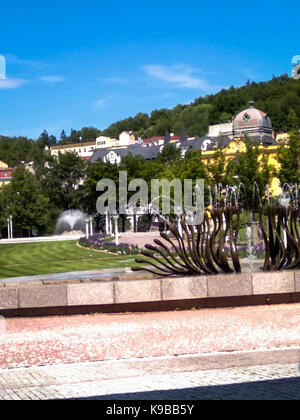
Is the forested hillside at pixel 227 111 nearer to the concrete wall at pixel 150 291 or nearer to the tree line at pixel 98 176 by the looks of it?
the tree line at pixel 98 176

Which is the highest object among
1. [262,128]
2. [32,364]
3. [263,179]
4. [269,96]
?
[269,96]

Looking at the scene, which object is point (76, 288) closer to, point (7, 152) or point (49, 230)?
point (49, 230)

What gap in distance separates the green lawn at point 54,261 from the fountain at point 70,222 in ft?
129

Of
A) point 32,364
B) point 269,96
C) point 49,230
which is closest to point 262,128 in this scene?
point 49,230

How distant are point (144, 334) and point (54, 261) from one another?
28.2 meters

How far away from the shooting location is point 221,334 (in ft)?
39.5

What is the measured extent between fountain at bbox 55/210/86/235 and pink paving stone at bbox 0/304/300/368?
77924mm

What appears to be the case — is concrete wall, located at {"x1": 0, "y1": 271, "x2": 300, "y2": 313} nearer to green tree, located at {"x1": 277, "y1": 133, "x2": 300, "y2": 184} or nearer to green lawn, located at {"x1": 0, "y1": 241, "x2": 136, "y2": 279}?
green lawn, located at {"x1": 0, "y1": 241, "x2": 136, "y2": 279}

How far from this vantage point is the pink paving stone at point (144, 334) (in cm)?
1069

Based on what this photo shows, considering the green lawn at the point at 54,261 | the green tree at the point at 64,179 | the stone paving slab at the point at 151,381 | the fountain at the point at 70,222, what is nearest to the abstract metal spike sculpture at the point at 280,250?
the stone paving slab at the point at 151,381

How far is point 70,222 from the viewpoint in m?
94.0

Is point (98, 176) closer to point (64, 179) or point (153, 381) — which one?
point (64, 179)

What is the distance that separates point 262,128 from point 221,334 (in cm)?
8867

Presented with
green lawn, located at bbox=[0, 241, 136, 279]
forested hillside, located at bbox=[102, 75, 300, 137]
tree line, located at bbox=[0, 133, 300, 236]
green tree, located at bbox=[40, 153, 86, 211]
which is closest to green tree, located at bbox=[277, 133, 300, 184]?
tree line, located at bbox=[0, 133, 300, 236]
